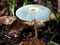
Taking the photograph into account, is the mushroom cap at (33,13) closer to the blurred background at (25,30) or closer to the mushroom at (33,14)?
the mushroom at (33,14)

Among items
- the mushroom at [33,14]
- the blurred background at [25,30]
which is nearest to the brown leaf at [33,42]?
the blurred background at [25,30]

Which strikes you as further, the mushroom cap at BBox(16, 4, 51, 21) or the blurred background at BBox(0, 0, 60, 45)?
the blurred background at BBox(0, 0, 60, 45)

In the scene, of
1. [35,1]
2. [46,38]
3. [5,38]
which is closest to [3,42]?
[5,38]

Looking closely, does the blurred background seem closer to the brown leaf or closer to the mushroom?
the brown leaf

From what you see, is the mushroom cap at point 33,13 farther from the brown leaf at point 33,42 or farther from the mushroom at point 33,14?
the brown leaf at point 33,42

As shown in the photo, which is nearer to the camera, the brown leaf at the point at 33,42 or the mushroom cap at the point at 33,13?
the mushroom cap at the point at 33,13

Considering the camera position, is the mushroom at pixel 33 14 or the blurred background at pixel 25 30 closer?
the mushroom at pixel 33 14

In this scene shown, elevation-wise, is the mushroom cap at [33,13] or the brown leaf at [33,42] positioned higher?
the mushroom cap at [33,13]

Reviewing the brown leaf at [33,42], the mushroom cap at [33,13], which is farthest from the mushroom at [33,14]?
the brown leaf at [33,42]

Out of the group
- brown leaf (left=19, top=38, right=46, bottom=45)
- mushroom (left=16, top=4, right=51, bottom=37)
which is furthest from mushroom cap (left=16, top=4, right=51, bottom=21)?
brown leaf (left=19, top=38, right=46, bottom=45)

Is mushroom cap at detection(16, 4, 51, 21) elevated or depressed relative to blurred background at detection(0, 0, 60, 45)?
elevated

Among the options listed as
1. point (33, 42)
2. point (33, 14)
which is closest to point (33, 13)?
point (33, 14)
